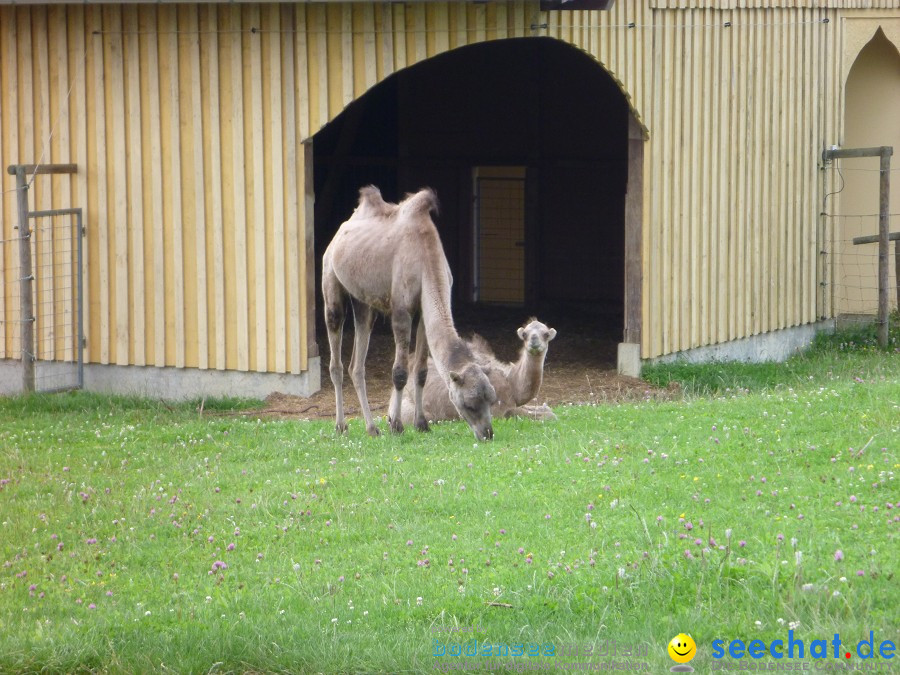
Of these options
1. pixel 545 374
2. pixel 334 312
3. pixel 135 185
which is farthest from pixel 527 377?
pixel 135 185

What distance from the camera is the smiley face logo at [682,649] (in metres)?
5.19

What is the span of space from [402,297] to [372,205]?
4.54 ft

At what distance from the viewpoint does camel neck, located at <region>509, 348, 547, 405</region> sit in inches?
447

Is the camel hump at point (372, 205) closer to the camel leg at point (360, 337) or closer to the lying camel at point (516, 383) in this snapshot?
the camel leg at point (360, 337)

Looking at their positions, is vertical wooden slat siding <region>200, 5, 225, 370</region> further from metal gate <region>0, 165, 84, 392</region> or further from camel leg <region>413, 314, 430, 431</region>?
camel leg <region>413, 314, 430, 431</region>

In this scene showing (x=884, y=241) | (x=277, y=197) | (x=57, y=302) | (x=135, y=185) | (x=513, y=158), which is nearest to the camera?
(x=277, y=197)

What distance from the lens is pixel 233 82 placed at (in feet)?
43.8

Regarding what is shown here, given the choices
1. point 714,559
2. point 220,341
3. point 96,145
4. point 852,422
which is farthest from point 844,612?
point 96,145

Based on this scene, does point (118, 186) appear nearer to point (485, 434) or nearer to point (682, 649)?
point (485, 434)

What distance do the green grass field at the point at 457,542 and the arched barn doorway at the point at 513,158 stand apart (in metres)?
10.4

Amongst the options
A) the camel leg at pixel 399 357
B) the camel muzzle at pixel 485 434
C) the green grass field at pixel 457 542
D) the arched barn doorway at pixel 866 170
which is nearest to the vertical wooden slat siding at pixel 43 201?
the green grass field at pixel 457 542

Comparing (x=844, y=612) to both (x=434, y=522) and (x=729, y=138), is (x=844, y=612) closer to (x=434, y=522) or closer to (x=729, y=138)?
(x=434, y=522)

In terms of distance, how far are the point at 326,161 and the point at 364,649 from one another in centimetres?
1576

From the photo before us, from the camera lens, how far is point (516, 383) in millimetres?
11625
